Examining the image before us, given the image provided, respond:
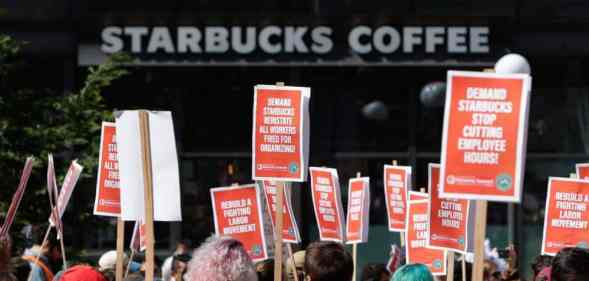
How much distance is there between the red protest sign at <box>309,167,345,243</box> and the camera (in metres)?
10.7

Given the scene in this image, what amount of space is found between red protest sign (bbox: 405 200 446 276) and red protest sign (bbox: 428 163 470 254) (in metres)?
1.29

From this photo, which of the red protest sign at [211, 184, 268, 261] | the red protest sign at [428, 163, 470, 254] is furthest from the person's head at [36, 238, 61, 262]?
the red protest sign at [428, 163, 470, 254]

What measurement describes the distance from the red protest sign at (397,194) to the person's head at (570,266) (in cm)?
512

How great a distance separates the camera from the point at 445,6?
691 inches

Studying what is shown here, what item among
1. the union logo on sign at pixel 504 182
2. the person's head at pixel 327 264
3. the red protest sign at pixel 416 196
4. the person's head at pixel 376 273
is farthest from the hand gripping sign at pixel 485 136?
the red protest sign at pixel 416 196

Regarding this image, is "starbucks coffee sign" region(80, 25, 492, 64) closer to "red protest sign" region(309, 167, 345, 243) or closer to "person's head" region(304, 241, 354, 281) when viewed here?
"red protest sign" region(309, 167, 345, 243)

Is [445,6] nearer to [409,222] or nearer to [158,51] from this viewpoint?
[158,51]

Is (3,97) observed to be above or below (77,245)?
above

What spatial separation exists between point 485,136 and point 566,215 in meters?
3.56

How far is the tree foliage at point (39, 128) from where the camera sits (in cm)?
1298

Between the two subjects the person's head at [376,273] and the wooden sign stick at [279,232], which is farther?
the person's head at [376,273]

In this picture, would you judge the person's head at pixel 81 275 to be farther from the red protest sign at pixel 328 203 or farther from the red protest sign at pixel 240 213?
the red protest sign at pixel 328 203

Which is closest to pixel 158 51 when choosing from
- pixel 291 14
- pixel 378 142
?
pixel 291 14

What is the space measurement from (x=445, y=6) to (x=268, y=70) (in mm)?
2550
